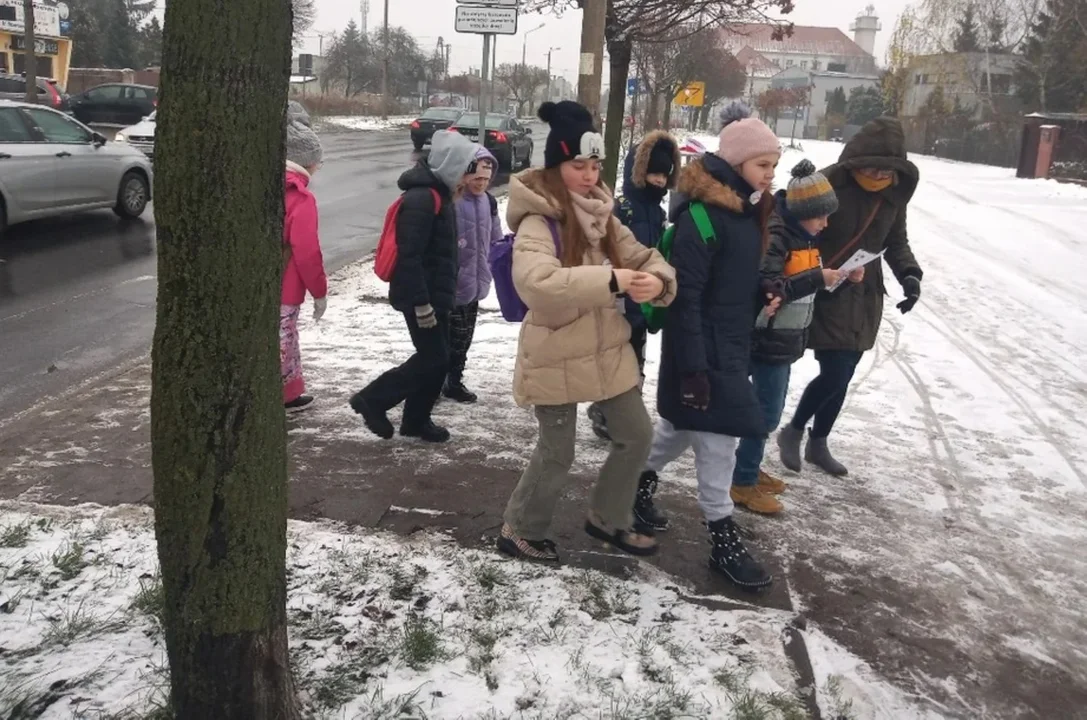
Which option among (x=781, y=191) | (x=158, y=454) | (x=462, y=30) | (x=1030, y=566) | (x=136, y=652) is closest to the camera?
(x=158, y=454)

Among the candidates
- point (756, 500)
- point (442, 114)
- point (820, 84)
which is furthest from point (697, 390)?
point (820, 84)

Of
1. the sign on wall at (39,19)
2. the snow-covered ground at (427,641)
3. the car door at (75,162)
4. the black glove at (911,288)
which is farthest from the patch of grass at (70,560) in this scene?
the sign on wall at (39,19)

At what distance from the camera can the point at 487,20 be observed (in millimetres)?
7844

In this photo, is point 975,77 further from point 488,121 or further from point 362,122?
point 488,121

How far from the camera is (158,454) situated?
2066mm

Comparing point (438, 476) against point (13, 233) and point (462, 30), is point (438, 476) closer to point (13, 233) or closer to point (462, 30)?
point (462, 30)

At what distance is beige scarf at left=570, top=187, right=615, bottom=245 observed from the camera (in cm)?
319

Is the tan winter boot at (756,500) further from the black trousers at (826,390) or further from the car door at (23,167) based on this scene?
the car door at (23,167)

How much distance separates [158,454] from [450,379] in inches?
135

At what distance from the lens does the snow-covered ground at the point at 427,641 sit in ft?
8.34

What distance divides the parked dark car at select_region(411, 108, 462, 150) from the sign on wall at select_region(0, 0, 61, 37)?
24.7 metres

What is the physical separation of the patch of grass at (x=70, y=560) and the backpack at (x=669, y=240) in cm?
229

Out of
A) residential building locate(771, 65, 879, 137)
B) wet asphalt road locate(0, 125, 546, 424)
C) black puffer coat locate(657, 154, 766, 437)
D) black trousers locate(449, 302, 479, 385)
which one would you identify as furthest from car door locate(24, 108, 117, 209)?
residential building locate(771, 65, 879, 137)

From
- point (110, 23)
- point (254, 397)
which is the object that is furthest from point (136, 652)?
point (110, 23)
